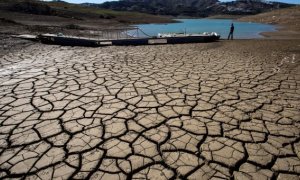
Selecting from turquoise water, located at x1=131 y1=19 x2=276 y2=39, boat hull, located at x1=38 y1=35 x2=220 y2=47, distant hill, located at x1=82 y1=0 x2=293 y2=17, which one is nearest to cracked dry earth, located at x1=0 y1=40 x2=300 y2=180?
boat hull, located at x1=38 y1=35 x2=220 y2=47

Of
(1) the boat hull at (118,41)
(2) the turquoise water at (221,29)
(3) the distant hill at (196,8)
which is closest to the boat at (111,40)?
(1) the boat hull at (118,41)

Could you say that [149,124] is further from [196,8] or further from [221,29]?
[196,8]

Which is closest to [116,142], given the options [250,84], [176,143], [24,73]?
[176,143]

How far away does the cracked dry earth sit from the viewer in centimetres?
247

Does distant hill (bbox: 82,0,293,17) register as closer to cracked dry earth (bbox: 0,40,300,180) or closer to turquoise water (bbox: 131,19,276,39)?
turquoise water (bbox: 131,19,276,39)

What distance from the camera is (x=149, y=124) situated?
131 inches

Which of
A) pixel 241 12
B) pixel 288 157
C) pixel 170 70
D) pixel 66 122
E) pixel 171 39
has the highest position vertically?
pixel 241 12

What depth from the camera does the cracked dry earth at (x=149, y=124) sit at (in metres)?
2.47

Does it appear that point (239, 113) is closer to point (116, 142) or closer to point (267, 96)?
point (267, 96)

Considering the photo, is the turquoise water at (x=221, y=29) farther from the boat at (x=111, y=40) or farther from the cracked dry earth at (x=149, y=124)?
the cracked dry earth at (x=149, y=124)

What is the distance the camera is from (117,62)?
24.2 feet

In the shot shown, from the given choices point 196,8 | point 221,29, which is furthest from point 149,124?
point 196,8

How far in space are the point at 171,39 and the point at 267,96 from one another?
8.84m

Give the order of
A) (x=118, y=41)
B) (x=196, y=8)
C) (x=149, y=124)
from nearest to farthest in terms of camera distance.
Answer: (x=149, y=124), (x=118, y=41), (x=196, y=8)
